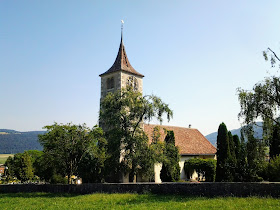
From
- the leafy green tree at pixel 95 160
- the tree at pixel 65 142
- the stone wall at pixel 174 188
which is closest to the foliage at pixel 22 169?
the leafy green tree at pixel 95 160

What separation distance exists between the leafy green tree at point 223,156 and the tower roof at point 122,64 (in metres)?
14.7

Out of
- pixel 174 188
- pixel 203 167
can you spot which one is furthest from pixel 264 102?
pixel 203 167

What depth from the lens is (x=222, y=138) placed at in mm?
33062

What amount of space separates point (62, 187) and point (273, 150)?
27.8 meters

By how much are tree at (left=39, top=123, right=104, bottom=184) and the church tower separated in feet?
41.8

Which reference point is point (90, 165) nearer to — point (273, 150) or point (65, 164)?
point (65, 164)

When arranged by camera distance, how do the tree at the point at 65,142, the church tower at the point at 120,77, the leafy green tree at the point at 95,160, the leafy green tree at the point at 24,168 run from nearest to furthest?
the tree at the point at 65,142 → the leafy green tree at the point at 95,160 → the church tower at the point at 120,77 → the leafy green tree at the point at 24,168

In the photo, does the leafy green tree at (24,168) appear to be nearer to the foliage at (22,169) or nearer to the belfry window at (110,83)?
the foliage at (22,169)

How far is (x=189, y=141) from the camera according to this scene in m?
43.3

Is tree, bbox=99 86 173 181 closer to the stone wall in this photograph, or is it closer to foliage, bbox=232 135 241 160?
the stone wall

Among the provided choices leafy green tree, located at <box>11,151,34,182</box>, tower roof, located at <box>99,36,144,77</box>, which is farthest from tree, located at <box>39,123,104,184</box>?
leafy green tree, located at <box>11,151,34,182</box>

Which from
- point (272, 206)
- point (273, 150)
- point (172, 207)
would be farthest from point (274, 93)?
point (273, 150)

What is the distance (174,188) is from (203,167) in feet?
63.2

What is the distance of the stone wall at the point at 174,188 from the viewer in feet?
54.0
